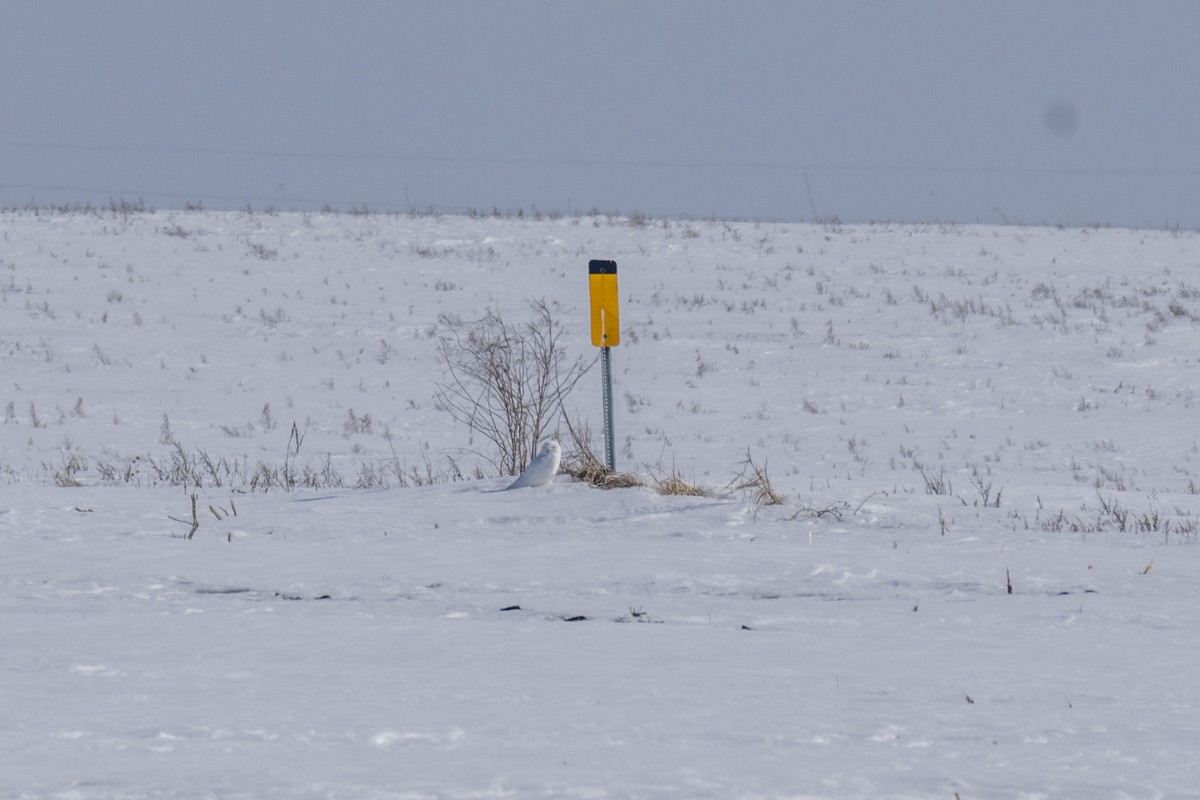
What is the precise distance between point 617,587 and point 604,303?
10.5 ft

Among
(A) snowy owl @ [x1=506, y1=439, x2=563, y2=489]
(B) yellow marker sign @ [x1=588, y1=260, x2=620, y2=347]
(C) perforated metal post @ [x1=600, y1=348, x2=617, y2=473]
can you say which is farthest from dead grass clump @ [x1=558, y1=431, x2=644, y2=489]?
(B) yellow marker sign @ [x1=588, y1=260, x2=620, y2=347]

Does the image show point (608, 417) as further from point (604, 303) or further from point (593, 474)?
point (604, 303)

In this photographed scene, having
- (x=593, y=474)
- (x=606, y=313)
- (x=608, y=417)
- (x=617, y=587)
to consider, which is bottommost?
(x=617, y=587)

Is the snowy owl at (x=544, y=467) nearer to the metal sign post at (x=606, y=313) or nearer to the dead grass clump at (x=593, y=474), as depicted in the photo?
the dead grass clump at (x=593, y=474)

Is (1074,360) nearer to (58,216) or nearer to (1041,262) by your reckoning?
(1041,262)

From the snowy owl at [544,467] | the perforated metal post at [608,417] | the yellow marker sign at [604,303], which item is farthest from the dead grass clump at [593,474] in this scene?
the yellow marker sign at [604,303]

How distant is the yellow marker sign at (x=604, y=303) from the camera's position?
8438 millimetres

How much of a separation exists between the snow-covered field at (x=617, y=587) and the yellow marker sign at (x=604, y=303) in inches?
41.2

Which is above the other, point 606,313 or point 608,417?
point 606,313

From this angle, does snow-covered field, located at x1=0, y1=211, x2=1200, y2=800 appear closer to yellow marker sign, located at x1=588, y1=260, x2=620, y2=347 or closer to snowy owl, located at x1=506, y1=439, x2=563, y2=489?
snowy owl, located at x1=506, y1=439, x2=563, y2=489

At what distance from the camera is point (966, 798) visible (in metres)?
2.79

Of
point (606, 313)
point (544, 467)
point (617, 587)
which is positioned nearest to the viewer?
point (617, 587)

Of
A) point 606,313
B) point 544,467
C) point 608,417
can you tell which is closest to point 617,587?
point 544,467

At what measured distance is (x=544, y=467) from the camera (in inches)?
316
